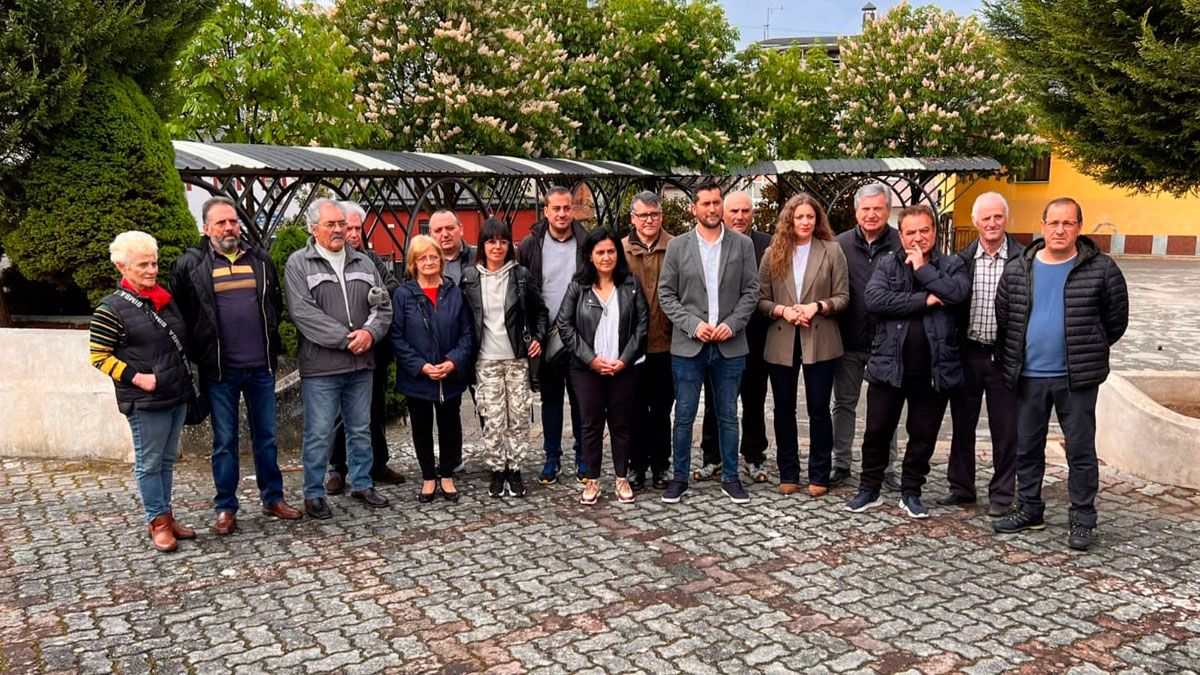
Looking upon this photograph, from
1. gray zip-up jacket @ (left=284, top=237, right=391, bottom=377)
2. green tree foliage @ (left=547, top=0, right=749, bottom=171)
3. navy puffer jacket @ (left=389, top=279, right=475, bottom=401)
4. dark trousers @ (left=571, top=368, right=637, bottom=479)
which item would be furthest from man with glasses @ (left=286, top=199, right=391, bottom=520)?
green tree foliage @ (left=547, top=0, right=749, bottom=171)

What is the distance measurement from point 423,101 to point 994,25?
36.4 ft

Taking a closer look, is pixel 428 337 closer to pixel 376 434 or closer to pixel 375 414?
pixel 375 414

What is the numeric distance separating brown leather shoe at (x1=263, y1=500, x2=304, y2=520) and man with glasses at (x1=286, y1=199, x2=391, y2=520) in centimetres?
7

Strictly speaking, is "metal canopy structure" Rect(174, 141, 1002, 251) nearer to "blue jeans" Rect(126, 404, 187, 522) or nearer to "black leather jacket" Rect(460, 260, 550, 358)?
"black leather jacket" Rect(460, 260, 550, 358)

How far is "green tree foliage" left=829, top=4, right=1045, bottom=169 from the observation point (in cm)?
2484

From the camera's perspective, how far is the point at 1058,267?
500cm

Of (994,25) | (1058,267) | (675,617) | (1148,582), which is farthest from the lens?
(994,25)

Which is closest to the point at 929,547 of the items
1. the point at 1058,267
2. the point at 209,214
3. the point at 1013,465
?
the point at 1013,465

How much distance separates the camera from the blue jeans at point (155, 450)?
500 cm

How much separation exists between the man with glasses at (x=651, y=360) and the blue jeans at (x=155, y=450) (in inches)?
103

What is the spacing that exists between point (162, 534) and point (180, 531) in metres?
0.17

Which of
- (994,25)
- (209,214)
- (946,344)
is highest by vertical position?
(994,25)

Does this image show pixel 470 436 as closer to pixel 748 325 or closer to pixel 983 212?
pixel 748 325

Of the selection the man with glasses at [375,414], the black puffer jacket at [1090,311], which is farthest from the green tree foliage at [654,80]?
the black puffer jacket at [1090,311]
